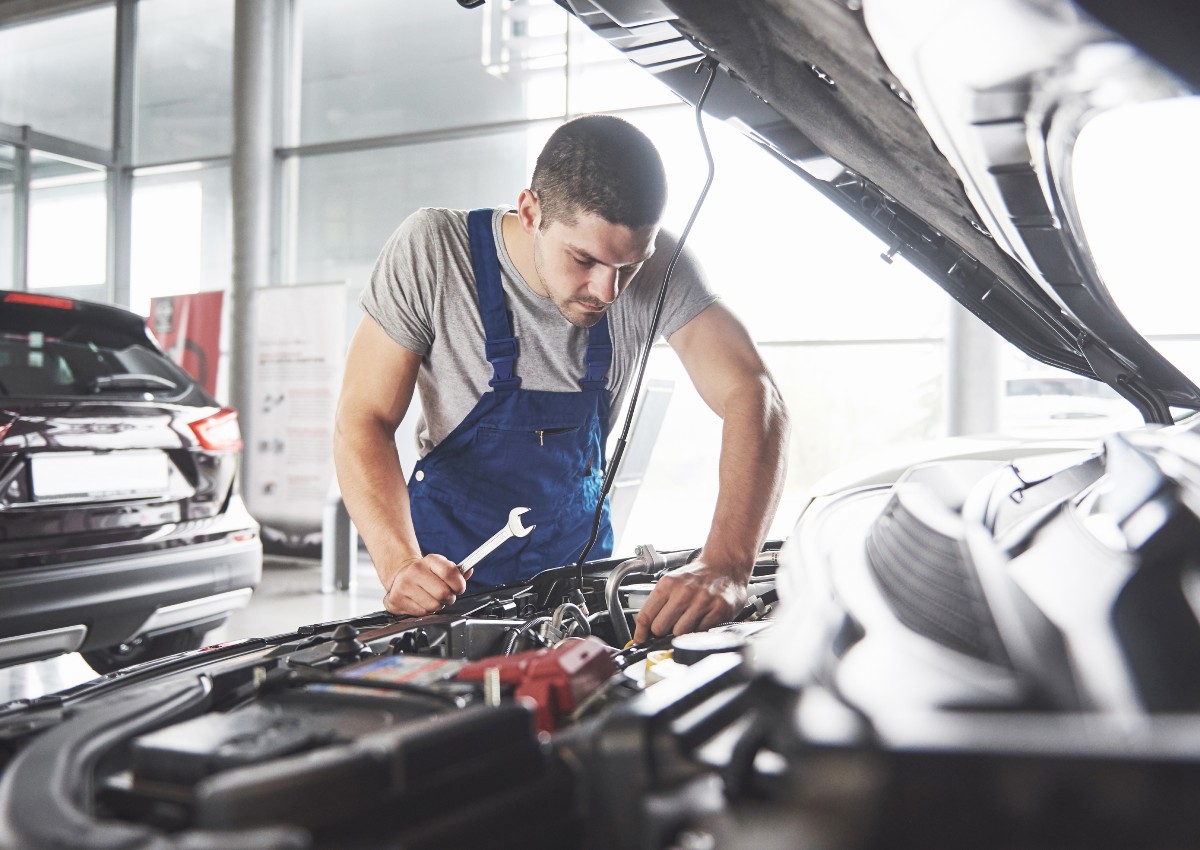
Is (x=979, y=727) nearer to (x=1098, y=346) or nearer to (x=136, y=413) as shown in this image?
(x=1098, y=346)

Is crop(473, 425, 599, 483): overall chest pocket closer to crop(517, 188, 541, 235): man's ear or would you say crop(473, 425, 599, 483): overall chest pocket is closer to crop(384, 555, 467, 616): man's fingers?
crop(517, 188, 541, 235): man's ear

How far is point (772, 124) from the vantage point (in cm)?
138

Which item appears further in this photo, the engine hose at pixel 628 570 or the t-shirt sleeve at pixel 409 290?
the t-shirt sleeve at pixel 409 290

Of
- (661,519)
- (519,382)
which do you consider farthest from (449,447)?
(661,519)

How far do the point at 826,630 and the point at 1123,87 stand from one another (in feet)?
1.57

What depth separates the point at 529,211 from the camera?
1709mm

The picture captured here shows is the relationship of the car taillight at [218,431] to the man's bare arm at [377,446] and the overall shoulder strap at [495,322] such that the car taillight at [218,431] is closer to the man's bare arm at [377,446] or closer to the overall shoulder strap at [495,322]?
the man's bare arm at [377,446]

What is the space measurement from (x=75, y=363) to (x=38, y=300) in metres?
0.21

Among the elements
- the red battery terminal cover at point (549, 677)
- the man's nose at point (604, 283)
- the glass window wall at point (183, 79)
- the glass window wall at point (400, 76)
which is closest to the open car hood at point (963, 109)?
the man's nose at point (604, 283)

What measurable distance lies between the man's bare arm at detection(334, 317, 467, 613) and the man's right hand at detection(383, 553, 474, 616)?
0.15 meters

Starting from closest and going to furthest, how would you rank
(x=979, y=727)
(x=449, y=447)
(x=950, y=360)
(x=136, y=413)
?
1. (x=979, y=727)
2. (x=449, y=447)
3. (x=136, y=413)
4. (x=950, y=360)

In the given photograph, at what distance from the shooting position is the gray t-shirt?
182cm

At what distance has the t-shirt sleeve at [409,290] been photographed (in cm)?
181

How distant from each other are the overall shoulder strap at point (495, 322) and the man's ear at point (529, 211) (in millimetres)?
134
